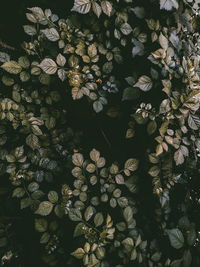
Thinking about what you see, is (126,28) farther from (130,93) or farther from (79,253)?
(79,253)

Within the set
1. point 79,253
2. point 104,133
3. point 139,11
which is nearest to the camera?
point 79,253

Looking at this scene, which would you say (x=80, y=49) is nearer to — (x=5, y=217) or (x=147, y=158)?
(x=147, y=158)

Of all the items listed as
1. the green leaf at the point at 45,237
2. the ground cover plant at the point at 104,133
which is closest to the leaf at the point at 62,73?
the ground cover plant at the point at 104,133

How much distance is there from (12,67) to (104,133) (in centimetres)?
51

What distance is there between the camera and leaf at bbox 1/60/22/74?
48.6 inches

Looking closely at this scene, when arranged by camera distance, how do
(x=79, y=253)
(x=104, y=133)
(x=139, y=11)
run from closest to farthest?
(x=79, y=253) → (x=139, y=11) → (x=104, y=133)

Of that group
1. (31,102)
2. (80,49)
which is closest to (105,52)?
(80,49)

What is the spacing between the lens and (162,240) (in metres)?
1.35

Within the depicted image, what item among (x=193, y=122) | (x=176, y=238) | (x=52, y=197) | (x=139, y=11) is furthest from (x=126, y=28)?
(x=176, y=238)

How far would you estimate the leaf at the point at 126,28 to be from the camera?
1.24 m

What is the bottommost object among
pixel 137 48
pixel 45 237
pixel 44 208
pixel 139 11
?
pixel 45 237

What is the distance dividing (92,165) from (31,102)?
38 centimetres

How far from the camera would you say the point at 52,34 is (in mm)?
1220

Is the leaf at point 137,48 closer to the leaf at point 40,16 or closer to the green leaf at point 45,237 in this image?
the leaf at point 40,16
